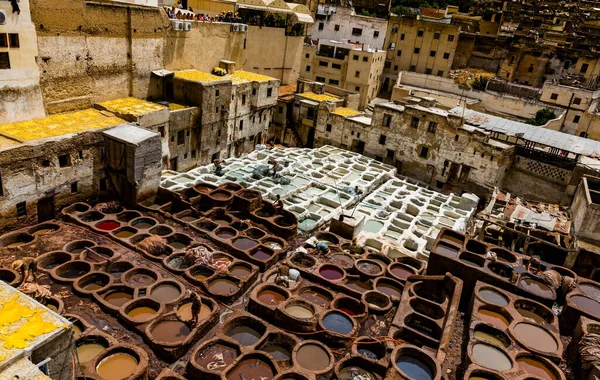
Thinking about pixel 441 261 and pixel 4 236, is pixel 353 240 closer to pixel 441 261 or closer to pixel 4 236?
pixel 441 261

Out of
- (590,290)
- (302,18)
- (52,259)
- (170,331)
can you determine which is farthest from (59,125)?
(302,18)

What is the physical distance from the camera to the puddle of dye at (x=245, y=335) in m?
16.4

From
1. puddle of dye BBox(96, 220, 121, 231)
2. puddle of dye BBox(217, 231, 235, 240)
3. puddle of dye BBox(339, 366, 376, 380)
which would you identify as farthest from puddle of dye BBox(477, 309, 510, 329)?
puddle of dye BBox(96, 220, 121, 231)

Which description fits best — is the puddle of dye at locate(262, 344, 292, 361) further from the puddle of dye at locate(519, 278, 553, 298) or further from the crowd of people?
the crowd of people

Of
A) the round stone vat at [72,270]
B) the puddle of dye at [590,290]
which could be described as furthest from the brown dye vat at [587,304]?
the round stone vat at [72,270]

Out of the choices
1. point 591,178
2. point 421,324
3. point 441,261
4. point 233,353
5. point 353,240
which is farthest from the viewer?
point 591,178

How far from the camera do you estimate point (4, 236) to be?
19312 mm

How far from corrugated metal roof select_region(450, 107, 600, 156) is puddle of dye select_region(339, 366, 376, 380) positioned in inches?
862

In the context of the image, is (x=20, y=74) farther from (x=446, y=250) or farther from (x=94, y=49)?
(x=446, y=250)

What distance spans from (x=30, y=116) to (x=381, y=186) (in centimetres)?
2147

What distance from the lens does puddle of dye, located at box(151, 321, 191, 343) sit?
52.1 ft

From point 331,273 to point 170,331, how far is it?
7.63 m

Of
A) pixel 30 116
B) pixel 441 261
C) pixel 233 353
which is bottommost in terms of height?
pixel 233 353

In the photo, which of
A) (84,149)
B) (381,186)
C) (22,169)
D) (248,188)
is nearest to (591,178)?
(381,186)
